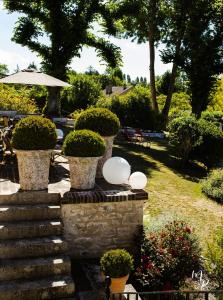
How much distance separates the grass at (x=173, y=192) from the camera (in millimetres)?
9828

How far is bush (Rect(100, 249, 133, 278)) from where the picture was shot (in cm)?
605

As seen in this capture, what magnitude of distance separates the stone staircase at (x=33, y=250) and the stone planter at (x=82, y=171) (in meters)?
0.67

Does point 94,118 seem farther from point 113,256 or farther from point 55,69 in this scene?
point 55,69

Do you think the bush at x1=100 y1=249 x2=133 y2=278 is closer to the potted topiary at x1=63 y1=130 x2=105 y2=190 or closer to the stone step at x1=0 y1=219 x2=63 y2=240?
the stone step at x1=0 y1=219 x2=63 y2=240

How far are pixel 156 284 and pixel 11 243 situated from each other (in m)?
2.74

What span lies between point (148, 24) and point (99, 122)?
22.5 meters

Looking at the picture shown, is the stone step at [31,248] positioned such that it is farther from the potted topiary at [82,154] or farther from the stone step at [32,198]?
the potted topiary at [82,154]

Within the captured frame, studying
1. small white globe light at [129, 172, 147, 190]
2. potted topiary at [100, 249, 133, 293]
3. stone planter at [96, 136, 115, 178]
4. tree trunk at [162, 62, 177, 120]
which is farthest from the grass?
tree trunk at [162, 62, 177, 120]

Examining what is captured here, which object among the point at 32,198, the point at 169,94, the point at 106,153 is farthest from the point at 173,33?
the point at 32,198

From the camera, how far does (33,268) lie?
20.7ft

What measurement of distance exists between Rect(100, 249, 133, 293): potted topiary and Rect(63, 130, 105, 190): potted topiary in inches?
87.7

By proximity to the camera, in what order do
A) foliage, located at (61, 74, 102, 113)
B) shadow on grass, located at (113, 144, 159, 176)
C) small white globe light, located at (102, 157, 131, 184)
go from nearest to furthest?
small white globe light, located at (102, 157, 131, 184)
shadow on grass, located at (113, 144, 159, 176)
foliage, located at (61, 74, 102, 113)

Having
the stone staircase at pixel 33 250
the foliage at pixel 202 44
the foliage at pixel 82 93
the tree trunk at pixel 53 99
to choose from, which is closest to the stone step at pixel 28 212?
the stone staircase at pixel 33 250

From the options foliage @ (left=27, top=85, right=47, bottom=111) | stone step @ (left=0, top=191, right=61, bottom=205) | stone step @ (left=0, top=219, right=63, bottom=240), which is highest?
foliage @ (left=27, top=85, right=47, bottom=111)
